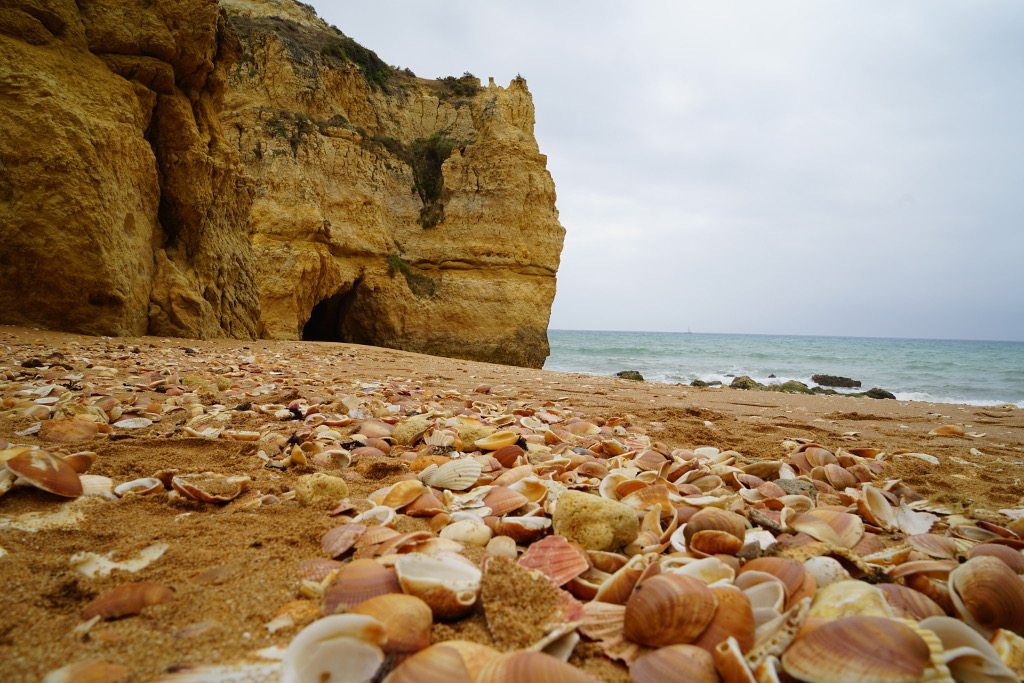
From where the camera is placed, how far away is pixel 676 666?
90 centimetres

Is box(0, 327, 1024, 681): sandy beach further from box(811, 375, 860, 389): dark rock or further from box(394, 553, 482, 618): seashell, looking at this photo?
box(811, 375, 860, 389): dark rock

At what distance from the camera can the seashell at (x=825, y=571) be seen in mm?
1155

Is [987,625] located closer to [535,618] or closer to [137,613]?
[535,618]

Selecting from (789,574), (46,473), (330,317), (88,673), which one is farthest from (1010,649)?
(330,317)

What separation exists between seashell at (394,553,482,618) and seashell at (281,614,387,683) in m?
0.17

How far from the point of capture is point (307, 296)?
14641mm

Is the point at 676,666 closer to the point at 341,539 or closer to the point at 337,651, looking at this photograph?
the point at 337,651

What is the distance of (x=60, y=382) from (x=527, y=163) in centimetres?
1647

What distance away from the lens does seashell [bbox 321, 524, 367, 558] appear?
1318 millimetres

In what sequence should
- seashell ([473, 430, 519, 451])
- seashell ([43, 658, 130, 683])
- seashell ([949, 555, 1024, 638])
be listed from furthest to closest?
seashell ([473, 430, 519, 451]), seashell ([949, 555, 1024, 638]), seashell ([43, 658, 130, 683])

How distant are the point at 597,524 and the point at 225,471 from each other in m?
1.49

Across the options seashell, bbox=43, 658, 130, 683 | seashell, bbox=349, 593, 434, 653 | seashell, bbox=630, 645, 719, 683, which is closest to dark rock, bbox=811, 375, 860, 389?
seashell, bbox=630, 645, 719, 683

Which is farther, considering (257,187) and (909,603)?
(257,187)

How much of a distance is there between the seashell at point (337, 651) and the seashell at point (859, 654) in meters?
0.73
